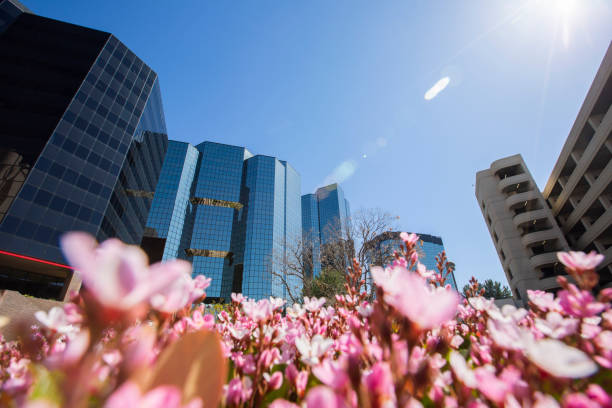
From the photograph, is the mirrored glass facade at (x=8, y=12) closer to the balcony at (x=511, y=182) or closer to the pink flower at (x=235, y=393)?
the pink flower at (x=235, y=393)

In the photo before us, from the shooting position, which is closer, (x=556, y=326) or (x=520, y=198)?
(x=556, y=326)

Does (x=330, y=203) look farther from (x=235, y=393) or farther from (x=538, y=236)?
(x=235, y=393)

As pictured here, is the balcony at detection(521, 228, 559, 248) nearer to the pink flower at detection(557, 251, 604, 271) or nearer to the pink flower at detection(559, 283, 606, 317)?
the pink flower at detection(557, 251, 604, 271)

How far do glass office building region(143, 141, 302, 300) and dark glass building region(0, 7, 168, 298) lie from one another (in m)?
21.6

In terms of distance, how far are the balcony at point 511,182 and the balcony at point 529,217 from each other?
13.6ft

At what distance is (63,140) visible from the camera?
27734 millimetres

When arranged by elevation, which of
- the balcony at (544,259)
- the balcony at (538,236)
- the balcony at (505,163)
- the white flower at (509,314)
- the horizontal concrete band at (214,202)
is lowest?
the white flower at (509,314)

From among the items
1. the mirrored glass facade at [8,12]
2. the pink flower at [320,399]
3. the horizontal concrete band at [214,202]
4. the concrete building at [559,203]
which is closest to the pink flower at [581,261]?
the pink flower at [320,399]

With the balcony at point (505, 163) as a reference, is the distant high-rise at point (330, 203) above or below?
above

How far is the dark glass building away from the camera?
23.7 metres

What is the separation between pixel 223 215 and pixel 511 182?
60.3 meters

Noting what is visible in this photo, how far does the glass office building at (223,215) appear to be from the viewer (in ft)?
198

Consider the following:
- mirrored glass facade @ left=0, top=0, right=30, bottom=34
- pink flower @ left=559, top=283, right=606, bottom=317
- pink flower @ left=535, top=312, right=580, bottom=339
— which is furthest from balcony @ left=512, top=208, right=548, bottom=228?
mirrored glass facade @ left=0, top=0, right=30, bottom=34

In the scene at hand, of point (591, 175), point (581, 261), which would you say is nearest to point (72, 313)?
point (581, 261)
